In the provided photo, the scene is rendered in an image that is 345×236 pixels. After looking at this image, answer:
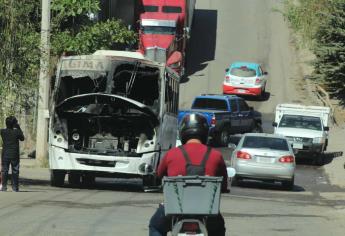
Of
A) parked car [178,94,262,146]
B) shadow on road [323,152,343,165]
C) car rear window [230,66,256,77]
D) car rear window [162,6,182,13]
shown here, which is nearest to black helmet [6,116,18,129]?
parked car [178,94,262,146]

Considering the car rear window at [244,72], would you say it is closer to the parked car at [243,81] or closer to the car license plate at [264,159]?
the parked car at [243,81]

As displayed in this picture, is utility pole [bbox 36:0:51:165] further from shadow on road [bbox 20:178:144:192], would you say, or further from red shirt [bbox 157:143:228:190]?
red shirt [bbox 157:143:228:190]

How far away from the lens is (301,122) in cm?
3478

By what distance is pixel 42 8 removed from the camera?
25.2m

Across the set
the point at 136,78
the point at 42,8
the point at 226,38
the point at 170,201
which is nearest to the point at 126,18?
the point at 226,38

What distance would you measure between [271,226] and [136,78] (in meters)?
7.20

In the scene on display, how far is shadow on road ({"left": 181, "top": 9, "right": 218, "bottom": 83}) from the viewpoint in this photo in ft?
172

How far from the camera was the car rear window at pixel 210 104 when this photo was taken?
3591 cm

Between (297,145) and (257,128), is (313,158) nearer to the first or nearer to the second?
(297,145)

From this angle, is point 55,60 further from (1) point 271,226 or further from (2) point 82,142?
(1) point 271,226

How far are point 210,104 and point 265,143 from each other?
10.6 m

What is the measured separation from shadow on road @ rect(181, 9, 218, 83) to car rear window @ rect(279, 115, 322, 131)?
14595 mm

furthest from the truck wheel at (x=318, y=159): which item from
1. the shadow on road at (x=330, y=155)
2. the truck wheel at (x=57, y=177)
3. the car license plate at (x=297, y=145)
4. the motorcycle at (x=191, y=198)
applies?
the motorcycle at (x=191, y=198)

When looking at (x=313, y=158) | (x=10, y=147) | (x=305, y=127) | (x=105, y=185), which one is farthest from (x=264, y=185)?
(x=10, y=147)
